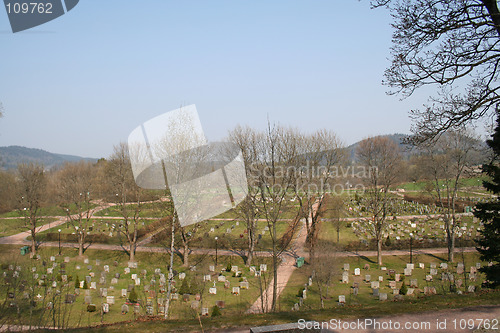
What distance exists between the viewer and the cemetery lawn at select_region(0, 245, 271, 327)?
1359 centimetres

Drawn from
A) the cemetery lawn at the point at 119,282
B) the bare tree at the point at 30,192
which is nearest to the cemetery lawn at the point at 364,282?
the cemetery lawn at the point at 119,282

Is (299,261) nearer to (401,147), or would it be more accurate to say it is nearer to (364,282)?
(364,282)

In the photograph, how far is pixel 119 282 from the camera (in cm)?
1900

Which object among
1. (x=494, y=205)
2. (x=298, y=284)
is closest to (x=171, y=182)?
(x=298, y=284)

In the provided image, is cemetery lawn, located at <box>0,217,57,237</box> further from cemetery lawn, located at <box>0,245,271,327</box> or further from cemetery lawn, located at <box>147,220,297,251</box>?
cemetery lawn, located at <box>147,220,297,251</box>

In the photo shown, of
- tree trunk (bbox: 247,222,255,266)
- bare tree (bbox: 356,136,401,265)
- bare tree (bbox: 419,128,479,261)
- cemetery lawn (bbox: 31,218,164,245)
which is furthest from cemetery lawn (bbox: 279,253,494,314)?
cemetery lawn (bbox: 31,218,164,245)

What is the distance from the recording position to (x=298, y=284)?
59.6 feet

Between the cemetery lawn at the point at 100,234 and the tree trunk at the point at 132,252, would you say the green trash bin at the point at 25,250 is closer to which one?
the cemetery lawn at the point at 100,234

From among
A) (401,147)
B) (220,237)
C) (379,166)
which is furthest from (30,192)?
(401,147)

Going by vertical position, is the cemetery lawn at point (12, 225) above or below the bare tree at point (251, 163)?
below

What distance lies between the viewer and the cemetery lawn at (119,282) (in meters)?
→ 13.6

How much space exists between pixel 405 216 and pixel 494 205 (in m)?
26.3

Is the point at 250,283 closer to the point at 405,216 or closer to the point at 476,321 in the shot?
the point at 476,321

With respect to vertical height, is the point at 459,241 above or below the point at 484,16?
below
